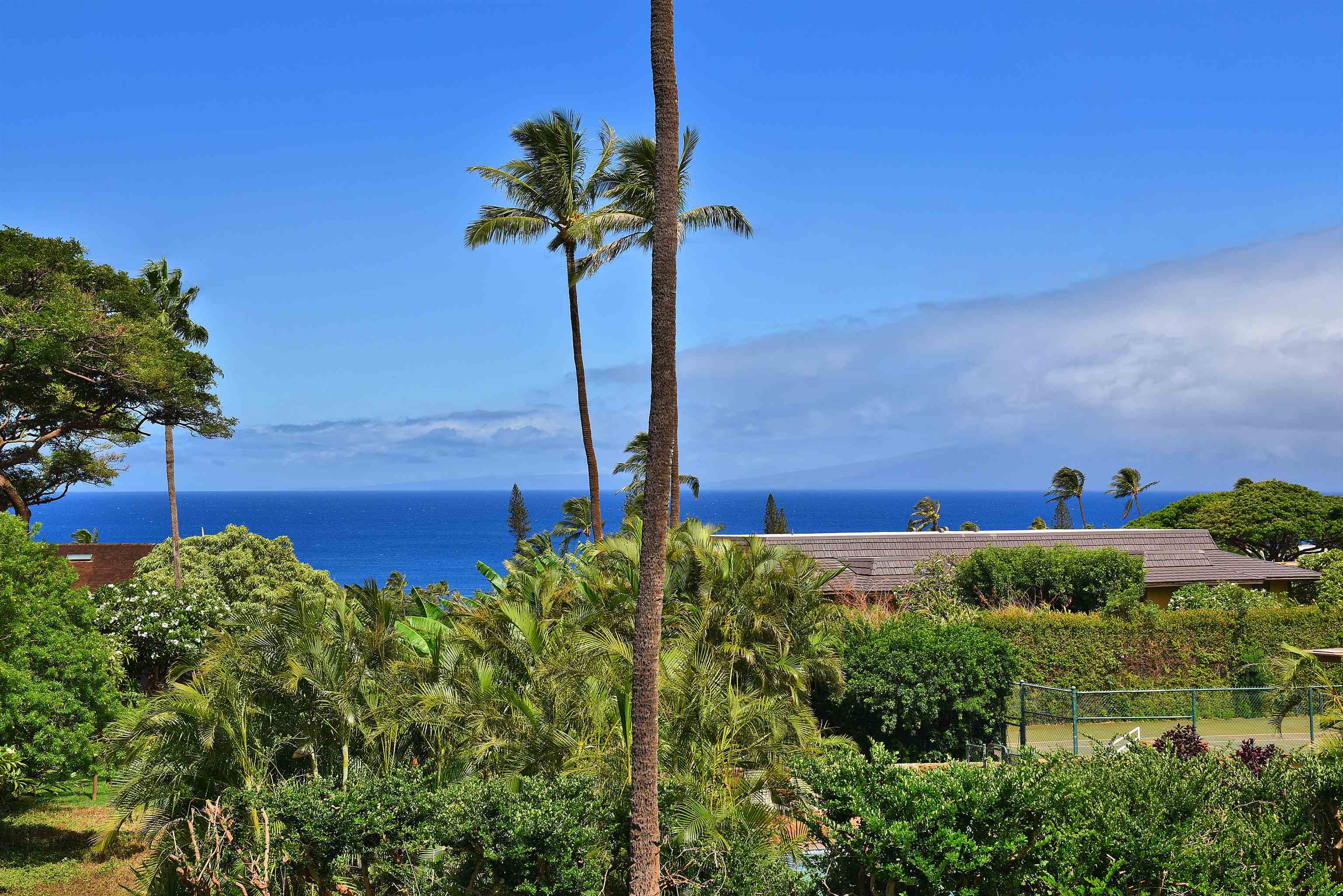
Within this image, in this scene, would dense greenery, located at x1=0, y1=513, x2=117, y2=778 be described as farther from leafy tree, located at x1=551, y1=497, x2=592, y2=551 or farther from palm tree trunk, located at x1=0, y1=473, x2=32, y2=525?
leafy tree, located at x1=551, y1=497, x2=592, y2=551

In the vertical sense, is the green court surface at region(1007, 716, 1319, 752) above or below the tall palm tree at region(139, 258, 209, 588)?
below

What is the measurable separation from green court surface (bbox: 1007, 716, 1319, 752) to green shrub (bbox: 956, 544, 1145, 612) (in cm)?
621

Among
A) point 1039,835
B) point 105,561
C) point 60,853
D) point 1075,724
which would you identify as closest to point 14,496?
point 60,853

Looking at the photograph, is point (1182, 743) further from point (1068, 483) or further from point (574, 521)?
point (1068, 483)

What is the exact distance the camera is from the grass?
17.2 meters

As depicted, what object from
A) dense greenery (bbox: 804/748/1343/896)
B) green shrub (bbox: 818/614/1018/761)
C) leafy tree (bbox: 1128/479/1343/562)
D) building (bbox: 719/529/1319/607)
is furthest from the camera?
leafy tree (bbox: 1128/479/1343/562)

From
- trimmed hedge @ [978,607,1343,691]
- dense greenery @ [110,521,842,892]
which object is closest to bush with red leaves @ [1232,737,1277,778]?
dense greenery @ [110,521,842,892]

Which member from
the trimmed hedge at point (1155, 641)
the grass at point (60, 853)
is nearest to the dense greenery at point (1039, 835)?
the grass at point (60, 853)

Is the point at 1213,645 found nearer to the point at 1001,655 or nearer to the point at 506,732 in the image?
the point at 1001,655

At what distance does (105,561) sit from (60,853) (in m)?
20.9

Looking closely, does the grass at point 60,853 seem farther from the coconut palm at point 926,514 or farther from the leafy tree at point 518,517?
the leafy tree at point 518,517

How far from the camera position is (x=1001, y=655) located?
22938 mm

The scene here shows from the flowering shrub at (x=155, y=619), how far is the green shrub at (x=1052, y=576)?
910 inches

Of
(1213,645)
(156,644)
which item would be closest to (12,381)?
(156,644)
